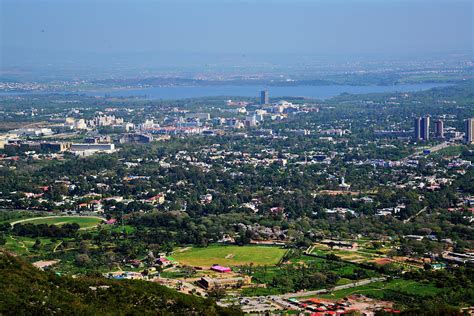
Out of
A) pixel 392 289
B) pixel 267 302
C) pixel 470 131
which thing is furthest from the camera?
pixel 470 131

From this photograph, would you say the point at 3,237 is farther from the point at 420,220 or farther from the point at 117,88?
the point at 117,88

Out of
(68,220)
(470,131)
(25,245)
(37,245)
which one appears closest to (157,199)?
(68,220)

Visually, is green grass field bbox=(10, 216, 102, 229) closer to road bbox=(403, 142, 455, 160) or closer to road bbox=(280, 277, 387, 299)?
road bbox=(280, 277, 387, 299)

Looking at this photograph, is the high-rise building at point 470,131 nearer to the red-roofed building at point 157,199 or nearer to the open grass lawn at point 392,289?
the red-roofed building at point 157,199

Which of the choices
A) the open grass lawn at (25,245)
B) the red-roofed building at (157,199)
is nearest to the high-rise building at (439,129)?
the red-roofed building at (157,199)

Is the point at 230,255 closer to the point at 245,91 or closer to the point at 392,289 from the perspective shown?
the point at 392,289

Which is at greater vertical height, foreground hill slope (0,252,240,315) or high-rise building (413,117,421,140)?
foreground hill slope (0,252,240,315)

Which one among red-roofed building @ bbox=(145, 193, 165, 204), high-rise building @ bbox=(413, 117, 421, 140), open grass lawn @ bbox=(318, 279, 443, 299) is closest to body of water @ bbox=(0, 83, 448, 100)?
high-rise building @ bbox=(413, 117, 421, 140)
